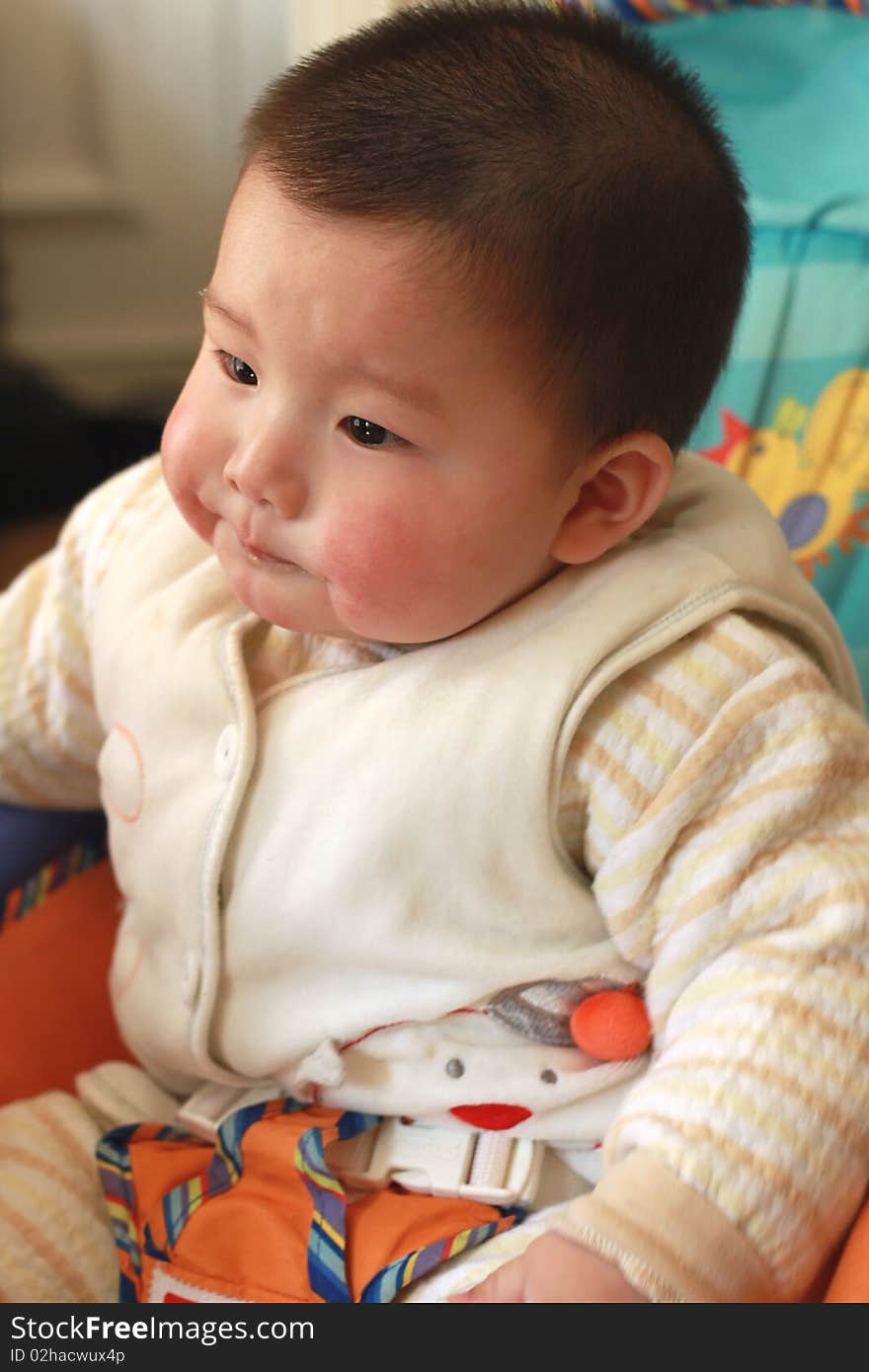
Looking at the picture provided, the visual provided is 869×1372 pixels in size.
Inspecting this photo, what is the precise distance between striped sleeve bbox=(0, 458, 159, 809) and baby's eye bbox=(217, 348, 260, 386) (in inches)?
9.2

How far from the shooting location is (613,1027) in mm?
685

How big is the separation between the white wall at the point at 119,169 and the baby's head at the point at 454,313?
1204 mm

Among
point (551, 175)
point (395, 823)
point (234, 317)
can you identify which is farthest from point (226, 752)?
point (551, 175)

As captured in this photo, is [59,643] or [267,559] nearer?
[267,559]

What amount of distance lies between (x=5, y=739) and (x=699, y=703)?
479 mm

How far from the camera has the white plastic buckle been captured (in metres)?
0.71

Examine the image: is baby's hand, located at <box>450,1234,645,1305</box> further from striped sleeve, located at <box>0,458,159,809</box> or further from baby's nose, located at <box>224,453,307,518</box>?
striped sleeve, located at <box>0,458,159,809</box>

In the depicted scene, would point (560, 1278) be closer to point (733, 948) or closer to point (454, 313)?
point (733, 948)

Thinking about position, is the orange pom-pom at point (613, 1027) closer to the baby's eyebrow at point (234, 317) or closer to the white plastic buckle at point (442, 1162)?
the white plastic buckle at point (442, 1162)

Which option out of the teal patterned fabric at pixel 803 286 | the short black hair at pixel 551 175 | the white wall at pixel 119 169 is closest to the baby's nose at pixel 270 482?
the short black hair at pixel 551 175

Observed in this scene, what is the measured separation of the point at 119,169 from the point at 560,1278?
1783 mm

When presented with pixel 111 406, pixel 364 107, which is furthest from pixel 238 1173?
pixel 111 406

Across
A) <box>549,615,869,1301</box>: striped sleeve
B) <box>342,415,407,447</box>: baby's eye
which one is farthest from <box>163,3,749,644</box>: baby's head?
<box>549,615,869,1301</box>: striped sleeve

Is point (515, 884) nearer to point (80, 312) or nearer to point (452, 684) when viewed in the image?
point (452, 684)
